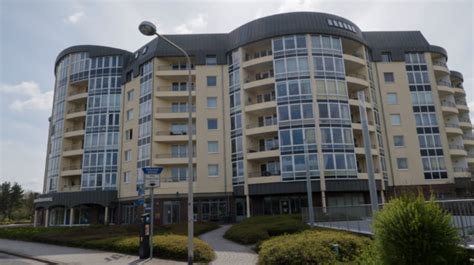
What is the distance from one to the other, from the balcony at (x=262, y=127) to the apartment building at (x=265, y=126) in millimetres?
133

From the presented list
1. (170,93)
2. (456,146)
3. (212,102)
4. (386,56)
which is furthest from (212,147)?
(456,146)

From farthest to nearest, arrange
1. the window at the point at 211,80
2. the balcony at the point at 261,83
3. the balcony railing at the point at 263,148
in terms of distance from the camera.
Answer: the window at the point at 211,80
the balcony at the point at 261,83
the balcony railing at the point at 263,148

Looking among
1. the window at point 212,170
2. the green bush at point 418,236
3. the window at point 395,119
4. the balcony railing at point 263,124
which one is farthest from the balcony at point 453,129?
the green bush at point 418,236

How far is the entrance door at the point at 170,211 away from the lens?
36.6 meters

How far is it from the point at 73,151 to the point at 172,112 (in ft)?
51.4

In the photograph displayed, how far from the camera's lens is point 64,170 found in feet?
147

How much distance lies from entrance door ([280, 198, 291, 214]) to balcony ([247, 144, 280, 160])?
5.01 metres

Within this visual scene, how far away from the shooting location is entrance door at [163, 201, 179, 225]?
36597 mm

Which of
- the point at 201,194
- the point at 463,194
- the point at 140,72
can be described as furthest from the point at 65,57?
the point at 463,194

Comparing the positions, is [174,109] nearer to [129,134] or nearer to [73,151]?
[129,134]

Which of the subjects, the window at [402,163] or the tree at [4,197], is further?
the tree at [4,197]

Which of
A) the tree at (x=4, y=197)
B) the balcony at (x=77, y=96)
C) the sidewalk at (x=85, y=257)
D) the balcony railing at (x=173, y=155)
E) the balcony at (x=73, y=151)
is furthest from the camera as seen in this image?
the tree at (x=4, y=197)

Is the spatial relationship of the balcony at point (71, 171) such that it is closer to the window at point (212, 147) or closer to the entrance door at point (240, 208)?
the window at point (212, 147)

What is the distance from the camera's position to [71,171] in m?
43.9
